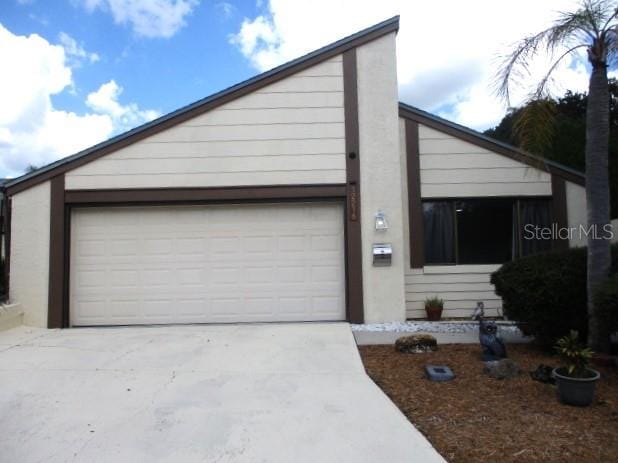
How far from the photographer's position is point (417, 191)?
909cm

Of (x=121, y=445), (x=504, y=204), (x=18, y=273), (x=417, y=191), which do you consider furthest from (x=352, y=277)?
(x=18, y=273)

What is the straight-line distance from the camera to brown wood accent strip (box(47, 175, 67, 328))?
26.6 feet

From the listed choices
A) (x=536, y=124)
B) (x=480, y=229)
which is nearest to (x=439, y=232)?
(x=480, y=229)

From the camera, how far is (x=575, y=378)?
439 centimetres

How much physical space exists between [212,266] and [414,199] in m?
4.12

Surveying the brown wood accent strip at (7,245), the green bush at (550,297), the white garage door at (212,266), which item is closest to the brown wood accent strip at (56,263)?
the white garage door at (212,266)

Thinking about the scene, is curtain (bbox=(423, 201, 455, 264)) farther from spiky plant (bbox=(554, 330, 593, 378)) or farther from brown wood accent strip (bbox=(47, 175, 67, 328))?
brown wood accent strip (bbox=(47, 175, 67, 328))

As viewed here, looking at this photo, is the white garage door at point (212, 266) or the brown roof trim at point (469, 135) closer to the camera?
the white garage door at point (212, 266)

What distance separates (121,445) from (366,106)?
6620 millimetres

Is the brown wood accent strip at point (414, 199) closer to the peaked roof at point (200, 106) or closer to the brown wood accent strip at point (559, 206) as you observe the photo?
the peaked roof at point (200, 106)

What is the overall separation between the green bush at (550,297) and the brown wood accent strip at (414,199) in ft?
9.26

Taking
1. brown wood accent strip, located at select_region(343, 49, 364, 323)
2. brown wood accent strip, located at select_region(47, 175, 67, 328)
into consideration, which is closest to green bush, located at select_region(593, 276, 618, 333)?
brown wood accent strip, located at select_region(343, 49, 364, 323)

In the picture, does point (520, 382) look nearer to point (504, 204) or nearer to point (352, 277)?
point (352, 277)

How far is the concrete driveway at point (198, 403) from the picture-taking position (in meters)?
3.62
